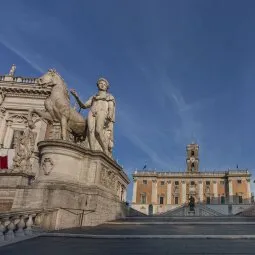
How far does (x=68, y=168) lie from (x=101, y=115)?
2.83 m

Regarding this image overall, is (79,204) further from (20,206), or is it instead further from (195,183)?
(195,183)

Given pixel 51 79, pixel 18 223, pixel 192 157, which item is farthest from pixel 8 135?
pixel 192 157

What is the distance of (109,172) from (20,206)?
3.97 m

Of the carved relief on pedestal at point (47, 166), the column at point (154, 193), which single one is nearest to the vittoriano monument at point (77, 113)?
the carved relief on pedestal at point (47, 166)

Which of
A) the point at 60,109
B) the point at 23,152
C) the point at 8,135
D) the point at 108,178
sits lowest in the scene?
the point at 108,178

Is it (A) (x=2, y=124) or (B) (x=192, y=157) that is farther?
(B) (x=192, y=157)

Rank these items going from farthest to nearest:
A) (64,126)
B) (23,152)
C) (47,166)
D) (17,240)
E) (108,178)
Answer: (23,152)
(108,178)
(64,126)
(47,166)
(17,240)

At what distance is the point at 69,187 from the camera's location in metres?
9.13

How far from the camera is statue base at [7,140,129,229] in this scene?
28.4 feet

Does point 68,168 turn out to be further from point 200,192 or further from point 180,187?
point 200,192

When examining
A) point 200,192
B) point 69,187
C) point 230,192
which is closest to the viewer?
point 69,187

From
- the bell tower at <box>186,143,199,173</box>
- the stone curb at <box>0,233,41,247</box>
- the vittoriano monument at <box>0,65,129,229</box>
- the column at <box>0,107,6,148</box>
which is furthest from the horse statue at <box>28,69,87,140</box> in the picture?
the bell tower at <box>186,143,199,173</box>

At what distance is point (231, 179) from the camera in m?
74.2

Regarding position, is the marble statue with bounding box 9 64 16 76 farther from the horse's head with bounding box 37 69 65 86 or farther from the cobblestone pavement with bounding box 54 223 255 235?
the cobblestone pavement with bounding box 54 223 255 235
